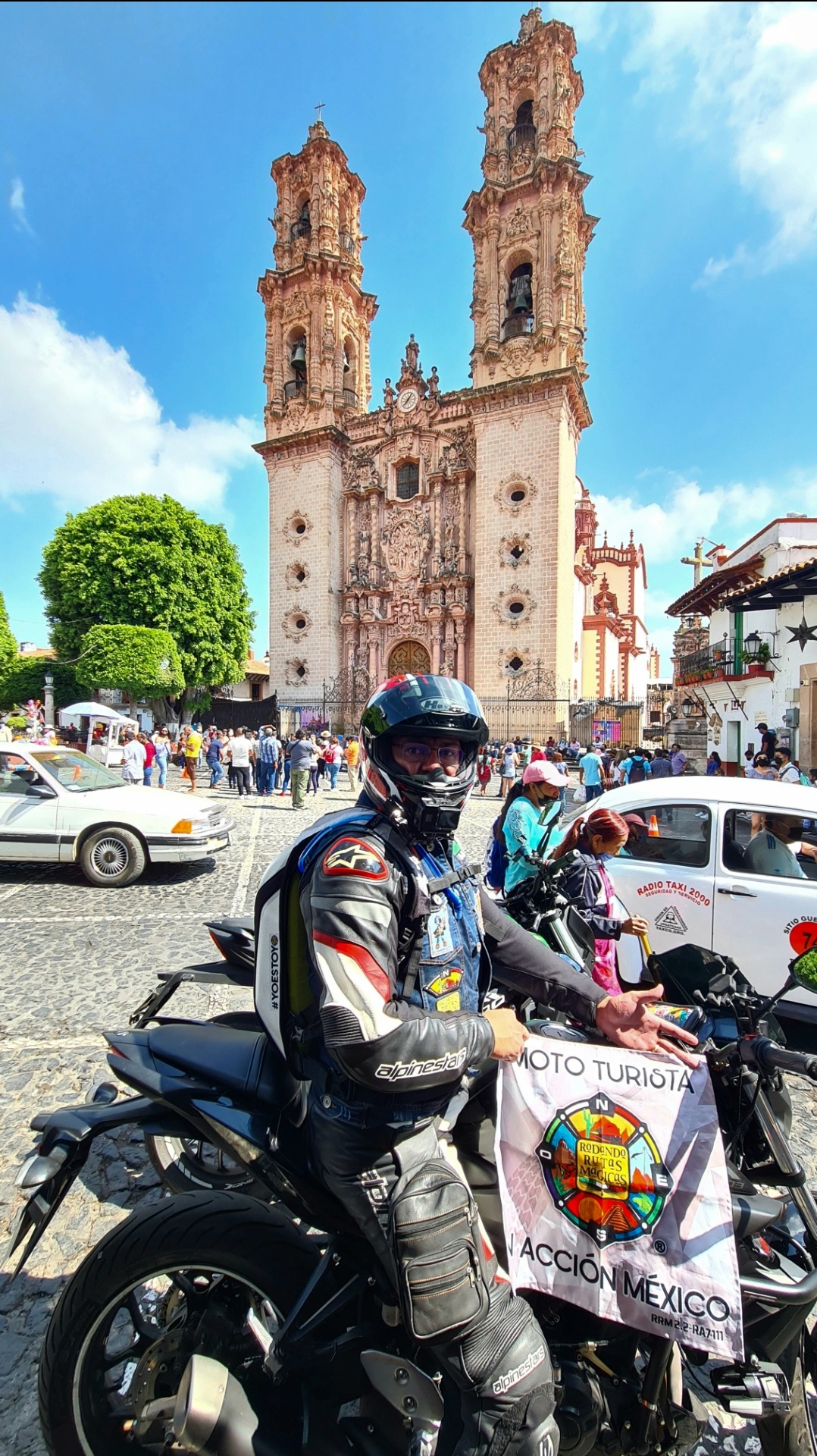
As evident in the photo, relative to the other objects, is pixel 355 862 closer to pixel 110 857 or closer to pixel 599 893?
pixel 599 893

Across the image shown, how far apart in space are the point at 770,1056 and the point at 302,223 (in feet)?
133

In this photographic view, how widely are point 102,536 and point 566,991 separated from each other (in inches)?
1240

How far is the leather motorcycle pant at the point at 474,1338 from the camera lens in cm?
134

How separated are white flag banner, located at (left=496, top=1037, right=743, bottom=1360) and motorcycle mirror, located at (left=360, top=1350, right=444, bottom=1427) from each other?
0.28 meters

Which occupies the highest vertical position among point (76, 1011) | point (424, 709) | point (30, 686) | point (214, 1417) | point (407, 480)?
point (407, 480)

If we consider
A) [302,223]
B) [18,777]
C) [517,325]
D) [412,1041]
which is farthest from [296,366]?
[412,1041]

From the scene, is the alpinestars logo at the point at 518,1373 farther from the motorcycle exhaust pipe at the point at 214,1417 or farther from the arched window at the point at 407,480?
the arched window at the point at 407,480

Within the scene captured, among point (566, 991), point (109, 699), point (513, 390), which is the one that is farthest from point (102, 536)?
point (566, 991)

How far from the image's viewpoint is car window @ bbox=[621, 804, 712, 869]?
439 cm

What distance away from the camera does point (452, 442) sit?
29234 mm

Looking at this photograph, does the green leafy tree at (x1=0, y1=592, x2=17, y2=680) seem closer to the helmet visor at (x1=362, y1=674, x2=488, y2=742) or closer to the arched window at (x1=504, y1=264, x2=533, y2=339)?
the arched window at (x1=504, y1=264, x2=533, y2=339)

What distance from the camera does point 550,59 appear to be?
2669 centimetres

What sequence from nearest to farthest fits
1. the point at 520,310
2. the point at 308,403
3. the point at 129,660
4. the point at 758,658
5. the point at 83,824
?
the point at 83,824, the point at 758,658, the point at 129,660, the point at 520,310, the point at 308,403

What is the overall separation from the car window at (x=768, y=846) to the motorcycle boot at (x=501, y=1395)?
3430mm
